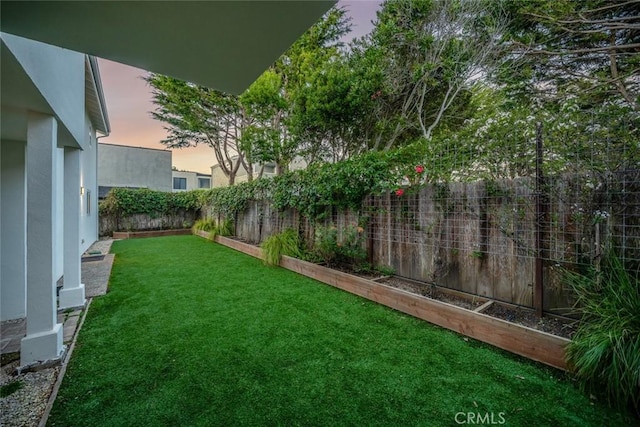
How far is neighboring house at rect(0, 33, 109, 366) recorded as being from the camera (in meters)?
2.03

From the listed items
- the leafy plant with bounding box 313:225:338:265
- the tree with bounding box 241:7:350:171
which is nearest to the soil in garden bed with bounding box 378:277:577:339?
the leafy plant with bounding box 313:225:338:265

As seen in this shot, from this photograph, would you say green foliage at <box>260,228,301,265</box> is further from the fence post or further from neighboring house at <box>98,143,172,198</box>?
neighboring house at <box>98,143,172,198</box>

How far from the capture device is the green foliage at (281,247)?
5773 millimetres

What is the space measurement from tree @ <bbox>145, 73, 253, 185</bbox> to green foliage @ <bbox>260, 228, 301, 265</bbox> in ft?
19.2

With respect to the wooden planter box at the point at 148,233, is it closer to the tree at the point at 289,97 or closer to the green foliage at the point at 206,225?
the green foliage at the point at 206,225

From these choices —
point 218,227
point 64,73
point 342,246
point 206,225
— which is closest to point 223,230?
point 218,227

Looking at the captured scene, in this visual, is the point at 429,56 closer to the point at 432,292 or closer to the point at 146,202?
the point at 432,292

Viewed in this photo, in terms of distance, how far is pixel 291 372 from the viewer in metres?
2.18

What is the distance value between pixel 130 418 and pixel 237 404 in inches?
26.2

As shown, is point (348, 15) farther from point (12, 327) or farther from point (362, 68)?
point (12, 327)

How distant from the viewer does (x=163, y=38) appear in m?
1.71

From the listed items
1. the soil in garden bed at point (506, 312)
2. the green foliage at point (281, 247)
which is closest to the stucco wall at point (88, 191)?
the green foliage at point (281, 247)

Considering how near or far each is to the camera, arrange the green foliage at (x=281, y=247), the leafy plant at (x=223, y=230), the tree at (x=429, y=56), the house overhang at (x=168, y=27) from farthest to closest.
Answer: the leafy plant at (x=223, y=230), the tree at (x=429, y=56), the green foliage at (x=281, y=247), the house overhang at (x=168, y=27)

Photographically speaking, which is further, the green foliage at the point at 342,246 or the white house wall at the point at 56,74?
the green foliage at the point at 342,246
